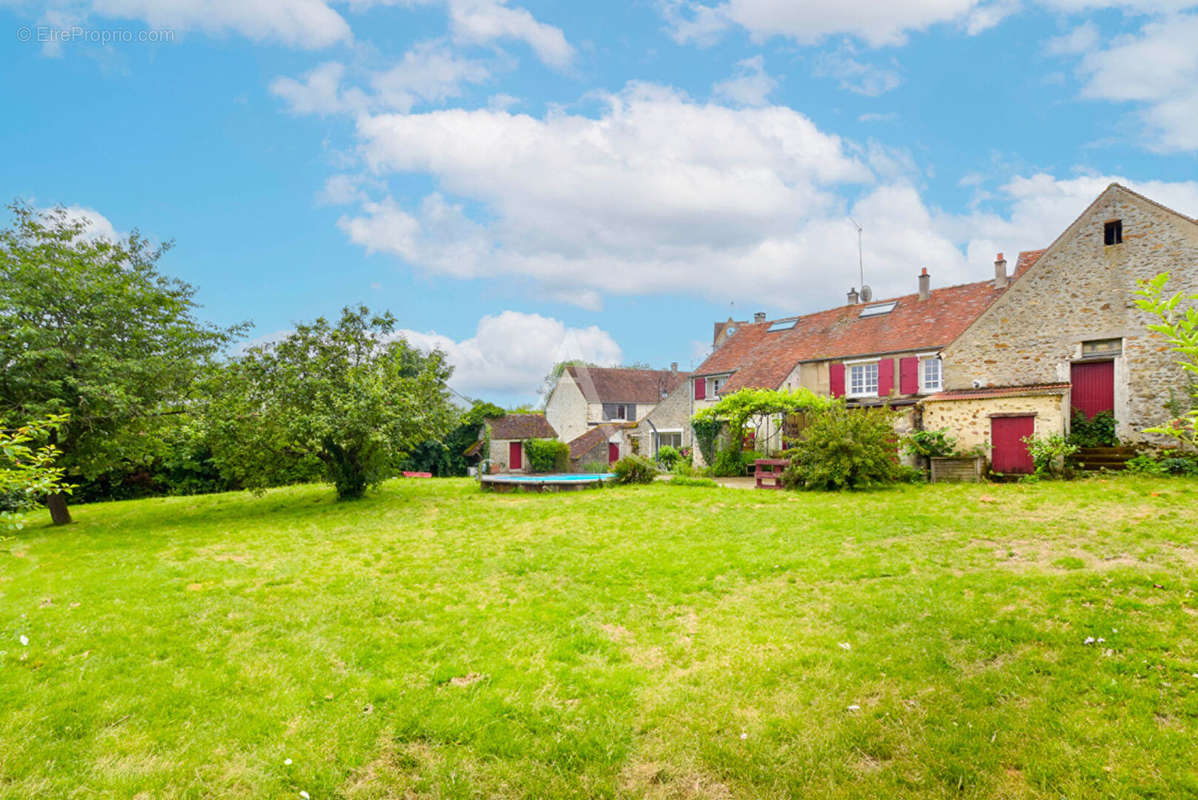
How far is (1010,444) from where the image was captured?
16719 millimetres

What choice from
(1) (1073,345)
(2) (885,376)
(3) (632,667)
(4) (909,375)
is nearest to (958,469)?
(1) (1073,345)

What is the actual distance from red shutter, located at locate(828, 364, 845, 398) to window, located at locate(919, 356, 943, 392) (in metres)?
3.26

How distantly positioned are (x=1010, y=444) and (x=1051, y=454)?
3.37ft

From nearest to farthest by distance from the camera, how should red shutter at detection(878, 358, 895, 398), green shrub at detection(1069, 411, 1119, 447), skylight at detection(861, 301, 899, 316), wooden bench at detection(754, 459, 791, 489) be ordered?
green shrub at detection(1069, 411, 1119, 447), wooden bench at detection(754, 459, 791, 489), red shutter at detection(878, 358, 895, 398), skylight at detection(861, 301, 899, 316)

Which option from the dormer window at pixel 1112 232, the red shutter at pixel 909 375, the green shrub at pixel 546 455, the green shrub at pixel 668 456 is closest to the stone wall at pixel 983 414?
the dormer window at pixel 1112 232

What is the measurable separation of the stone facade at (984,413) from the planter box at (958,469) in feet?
3.09

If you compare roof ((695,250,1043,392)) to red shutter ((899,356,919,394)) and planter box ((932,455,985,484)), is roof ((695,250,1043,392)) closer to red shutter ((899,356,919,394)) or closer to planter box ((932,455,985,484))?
red shutter ((899,356,919,394))

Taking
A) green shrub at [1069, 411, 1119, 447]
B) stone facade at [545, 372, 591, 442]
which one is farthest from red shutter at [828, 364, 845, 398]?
stone facade at [545, 372, 591, 442]

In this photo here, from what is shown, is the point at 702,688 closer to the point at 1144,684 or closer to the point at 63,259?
the point at 1144,684

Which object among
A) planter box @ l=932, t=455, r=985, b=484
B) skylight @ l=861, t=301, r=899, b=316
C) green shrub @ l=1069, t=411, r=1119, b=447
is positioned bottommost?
planter box @ l=932, t=455, r=985, b=484

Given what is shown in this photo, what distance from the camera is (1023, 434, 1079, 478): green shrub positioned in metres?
15.8

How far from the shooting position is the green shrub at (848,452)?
51.5 feet

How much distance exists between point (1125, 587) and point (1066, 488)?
8568 millimetres

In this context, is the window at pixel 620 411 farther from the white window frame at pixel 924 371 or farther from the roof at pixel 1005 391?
the roof at pixel 1005 391
